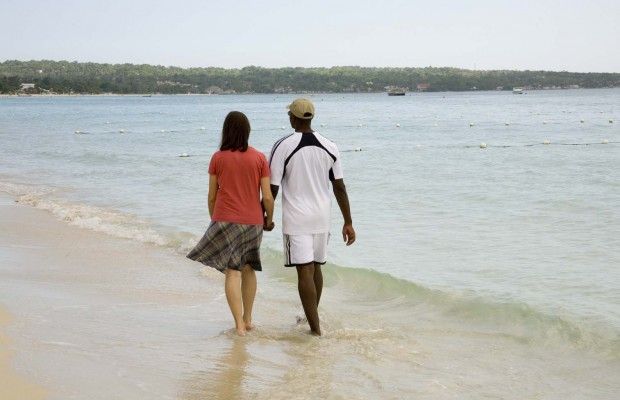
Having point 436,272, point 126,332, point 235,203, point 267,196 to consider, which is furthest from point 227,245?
point 436,272

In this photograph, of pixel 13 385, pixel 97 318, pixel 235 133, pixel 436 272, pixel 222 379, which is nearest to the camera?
pixel 13 385

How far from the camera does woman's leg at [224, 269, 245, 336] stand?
6.00 metres

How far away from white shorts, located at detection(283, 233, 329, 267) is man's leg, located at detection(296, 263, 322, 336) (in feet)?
0.28

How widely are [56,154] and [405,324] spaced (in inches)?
967

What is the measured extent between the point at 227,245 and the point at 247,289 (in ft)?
1.72

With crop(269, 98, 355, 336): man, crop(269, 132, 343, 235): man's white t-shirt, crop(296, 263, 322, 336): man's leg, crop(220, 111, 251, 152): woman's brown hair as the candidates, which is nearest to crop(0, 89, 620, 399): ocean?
crop(296, 263, 322, 336): man's leg

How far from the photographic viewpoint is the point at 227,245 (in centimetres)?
583

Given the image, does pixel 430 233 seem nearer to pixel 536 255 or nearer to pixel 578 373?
pixel 536 255

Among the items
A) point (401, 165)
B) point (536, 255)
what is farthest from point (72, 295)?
point (401, 165)

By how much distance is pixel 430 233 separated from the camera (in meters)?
11.5

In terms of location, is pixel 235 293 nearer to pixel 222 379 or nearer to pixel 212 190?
pixel 212 190

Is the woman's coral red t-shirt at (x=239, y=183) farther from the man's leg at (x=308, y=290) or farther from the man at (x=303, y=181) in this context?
the man's leg at (x=308, y=290)

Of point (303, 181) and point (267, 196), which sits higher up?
point (303, 181)

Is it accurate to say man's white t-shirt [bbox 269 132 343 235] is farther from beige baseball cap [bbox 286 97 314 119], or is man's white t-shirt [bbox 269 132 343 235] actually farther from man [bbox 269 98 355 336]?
beige baseball cap [bbox 286 97 314 119]
